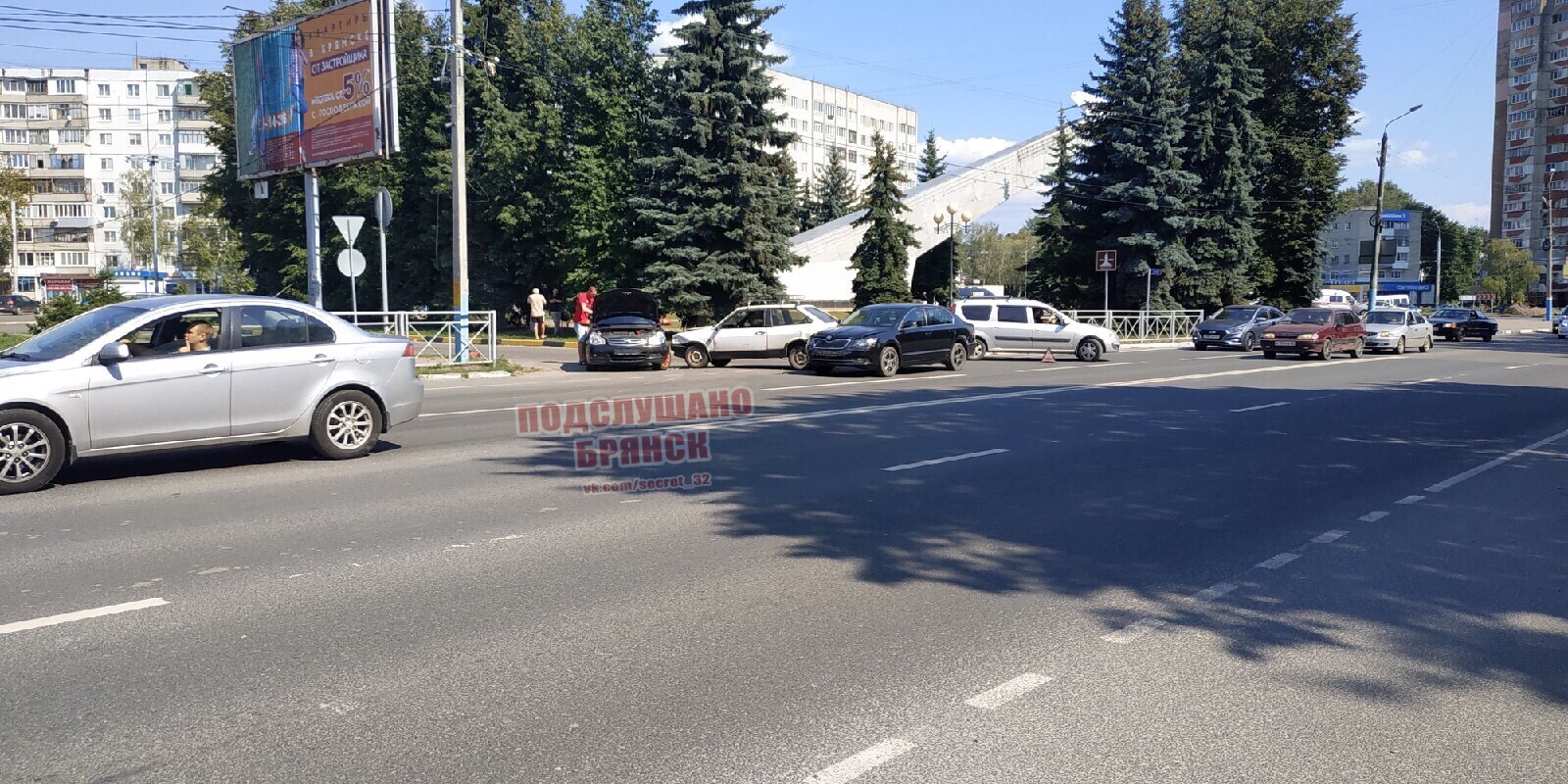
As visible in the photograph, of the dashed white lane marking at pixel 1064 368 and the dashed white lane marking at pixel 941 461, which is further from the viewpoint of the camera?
the dashed white lane marking at pixel 1064 368

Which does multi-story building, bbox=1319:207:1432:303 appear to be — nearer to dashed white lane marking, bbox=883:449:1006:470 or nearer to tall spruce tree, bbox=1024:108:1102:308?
tall spruce tree, bbox=1024:108:1102:308

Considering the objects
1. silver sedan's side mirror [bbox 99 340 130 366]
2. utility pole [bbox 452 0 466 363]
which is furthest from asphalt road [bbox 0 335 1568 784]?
utility pole [bbox 452 0 466 363]

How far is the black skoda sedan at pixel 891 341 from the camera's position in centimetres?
2195

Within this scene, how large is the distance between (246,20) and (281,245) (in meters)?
11.5

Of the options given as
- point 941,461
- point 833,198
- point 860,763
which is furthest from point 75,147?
point 860,763

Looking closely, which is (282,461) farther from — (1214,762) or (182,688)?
(1214,762)

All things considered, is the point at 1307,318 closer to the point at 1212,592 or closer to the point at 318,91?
the point at 318,91

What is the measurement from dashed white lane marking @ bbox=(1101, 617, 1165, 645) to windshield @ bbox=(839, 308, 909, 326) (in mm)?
17271

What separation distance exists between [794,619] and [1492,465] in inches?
362

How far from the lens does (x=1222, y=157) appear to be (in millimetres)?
49094

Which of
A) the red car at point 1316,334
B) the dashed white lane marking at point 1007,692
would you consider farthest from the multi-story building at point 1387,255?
the dashed white lane marking at point 1007,692

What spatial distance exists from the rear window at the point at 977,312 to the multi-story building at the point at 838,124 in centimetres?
7656

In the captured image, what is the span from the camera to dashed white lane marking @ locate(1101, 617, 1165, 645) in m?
5.34

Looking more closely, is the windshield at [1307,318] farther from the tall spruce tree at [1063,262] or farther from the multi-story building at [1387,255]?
the multi-story building at [1387,255]
